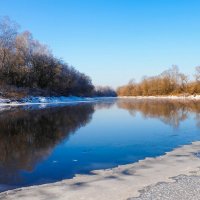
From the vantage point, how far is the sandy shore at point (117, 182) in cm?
739

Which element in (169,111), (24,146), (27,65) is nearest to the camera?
(24,146)

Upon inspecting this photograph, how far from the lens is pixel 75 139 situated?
1662 cm

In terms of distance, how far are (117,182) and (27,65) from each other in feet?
225

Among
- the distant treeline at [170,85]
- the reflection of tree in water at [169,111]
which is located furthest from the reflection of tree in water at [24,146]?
the distant treeline at [170,85]

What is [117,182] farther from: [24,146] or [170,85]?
[170,85]

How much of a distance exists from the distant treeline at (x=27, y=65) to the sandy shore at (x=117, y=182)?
54940 millimetres

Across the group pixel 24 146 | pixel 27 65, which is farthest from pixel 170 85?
pixel 24 146

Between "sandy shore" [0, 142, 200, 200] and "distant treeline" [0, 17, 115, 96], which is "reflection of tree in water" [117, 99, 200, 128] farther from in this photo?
"distant treeline" [0, 17, 115, 96]

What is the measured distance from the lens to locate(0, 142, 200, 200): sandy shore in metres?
7.39

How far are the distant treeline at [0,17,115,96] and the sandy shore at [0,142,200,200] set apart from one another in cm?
5494

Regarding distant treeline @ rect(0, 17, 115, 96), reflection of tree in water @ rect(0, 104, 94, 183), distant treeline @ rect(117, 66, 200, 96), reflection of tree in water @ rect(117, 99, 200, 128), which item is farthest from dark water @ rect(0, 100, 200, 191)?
distant treeline @ rect(117, 66, 200, 96)

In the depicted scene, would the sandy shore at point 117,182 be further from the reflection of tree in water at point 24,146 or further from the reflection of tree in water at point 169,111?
the reflection of tree in water at point 169,111

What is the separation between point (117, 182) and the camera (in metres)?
8.38

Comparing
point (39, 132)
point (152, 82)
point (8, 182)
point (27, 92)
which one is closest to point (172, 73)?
point (152, 82)
